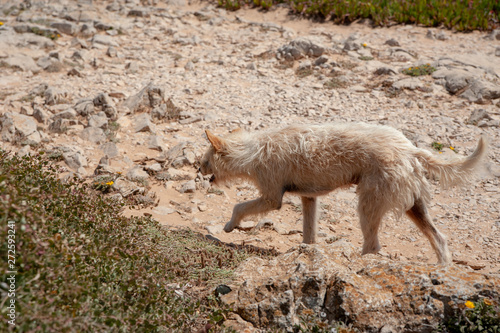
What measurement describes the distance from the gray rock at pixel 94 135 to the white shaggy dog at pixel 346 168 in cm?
316

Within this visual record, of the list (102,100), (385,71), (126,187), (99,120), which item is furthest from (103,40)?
(385,71)

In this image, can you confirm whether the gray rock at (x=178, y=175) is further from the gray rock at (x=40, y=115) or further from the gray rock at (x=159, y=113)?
the gray rock at (x=40, y=115)

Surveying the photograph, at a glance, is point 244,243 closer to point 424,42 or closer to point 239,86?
point 239,86

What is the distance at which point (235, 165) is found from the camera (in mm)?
6840

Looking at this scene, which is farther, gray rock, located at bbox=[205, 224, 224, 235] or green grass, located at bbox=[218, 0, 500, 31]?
green grass, located at bbox=[218, 0, 500, 31]

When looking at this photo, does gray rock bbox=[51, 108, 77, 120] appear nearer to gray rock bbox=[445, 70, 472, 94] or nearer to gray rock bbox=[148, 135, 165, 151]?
gray rock bbox=[148, 135, 165, 151]

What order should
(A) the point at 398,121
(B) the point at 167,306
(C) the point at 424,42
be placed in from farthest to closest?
1. (C) the point at 424,42
2. (A) the point at 398,121
3. (B) the point at 167,306

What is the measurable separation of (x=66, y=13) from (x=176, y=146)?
9091 millimetres

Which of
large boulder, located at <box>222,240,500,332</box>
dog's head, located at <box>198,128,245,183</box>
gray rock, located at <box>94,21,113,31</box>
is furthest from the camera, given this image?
gray rock, located at <box>94,21,113,31</box>

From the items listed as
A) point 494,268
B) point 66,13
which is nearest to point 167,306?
point 494,268

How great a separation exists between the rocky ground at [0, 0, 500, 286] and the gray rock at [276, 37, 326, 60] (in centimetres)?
4

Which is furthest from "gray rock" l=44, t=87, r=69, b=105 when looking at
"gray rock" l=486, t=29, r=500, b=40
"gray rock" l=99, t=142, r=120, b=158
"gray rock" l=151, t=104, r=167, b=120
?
"gray rock" l=486, t=29, r=500, b=40

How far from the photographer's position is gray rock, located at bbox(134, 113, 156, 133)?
9578 mm

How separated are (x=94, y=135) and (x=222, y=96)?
3.30 meters
